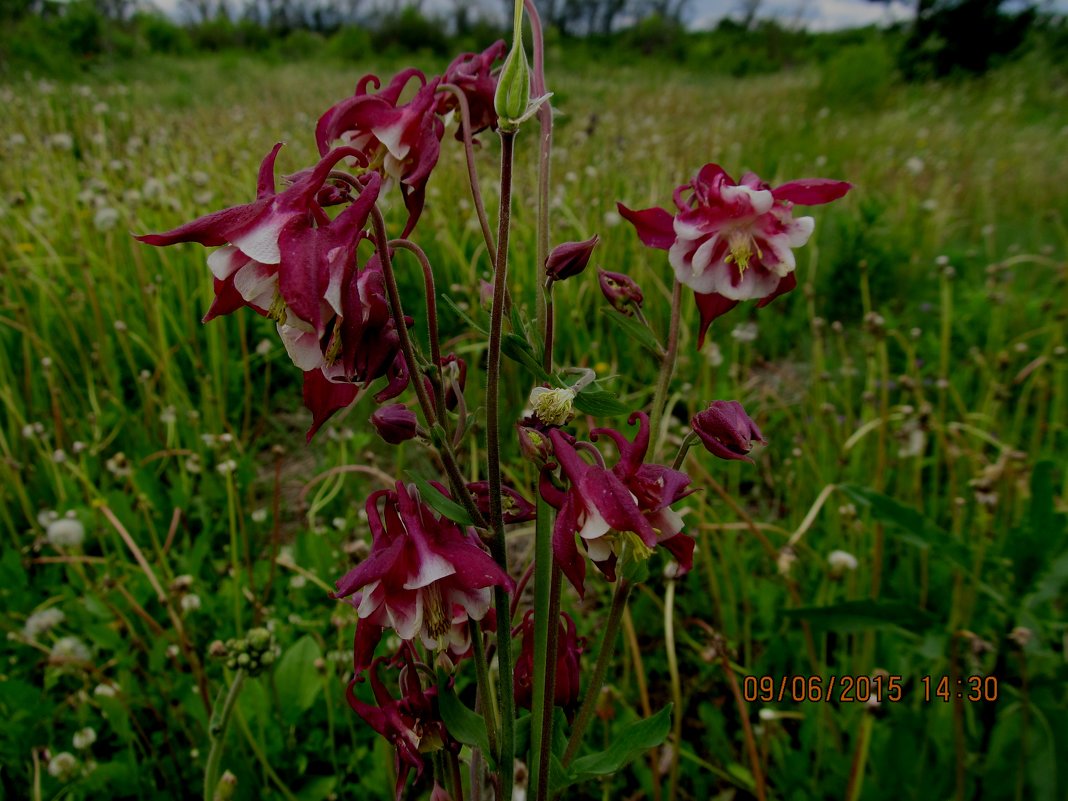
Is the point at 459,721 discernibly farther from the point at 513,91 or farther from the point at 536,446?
the point at 513,91

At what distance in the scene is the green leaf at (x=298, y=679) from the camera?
1.14 m

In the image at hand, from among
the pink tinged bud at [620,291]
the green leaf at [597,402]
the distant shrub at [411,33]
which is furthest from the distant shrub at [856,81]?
the distant shrub at [411,33]

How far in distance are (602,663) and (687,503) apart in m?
0.97

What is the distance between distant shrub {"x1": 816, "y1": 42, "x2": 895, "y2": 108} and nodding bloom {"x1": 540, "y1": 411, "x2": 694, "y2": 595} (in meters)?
7.67

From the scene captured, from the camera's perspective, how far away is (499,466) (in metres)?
0.55

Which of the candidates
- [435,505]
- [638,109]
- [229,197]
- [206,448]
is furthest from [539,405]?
[638,109]

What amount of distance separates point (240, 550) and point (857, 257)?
7.35ft

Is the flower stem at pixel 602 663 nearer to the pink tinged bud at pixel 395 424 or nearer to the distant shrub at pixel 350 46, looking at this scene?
the pink tinged bud at pixel 395 424

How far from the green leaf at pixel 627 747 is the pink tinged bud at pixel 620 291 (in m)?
0.37

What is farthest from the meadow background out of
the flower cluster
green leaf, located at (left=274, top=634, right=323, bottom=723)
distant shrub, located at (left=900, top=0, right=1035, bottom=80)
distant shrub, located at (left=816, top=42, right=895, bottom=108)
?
distant shrub, located at (left=900, top=0, right=1035, bottom=80)

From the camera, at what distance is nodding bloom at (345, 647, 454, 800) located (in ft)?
2.11

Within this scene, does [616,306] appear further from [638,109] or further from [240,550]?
[638,109]

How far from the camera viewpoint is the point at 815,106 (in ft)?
23.2
